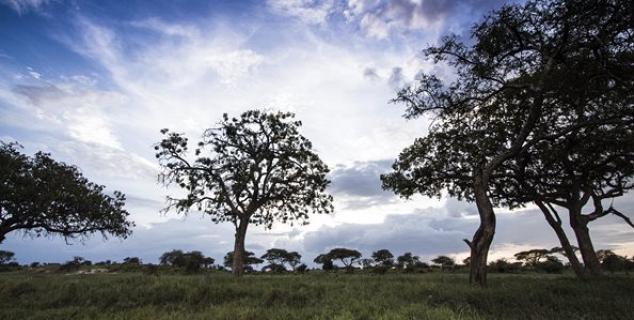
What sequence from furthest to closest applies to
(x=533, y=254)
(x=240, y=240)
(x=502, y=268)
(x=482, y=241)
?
1. (x=533, y=254)
2. (x=502, y=268)
3. (x=240, y=240)
4. (x=482, y=241)

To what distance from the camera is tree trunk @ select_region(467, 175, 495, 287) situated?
50.1 ft

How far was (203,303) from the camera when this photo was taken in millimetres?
12688

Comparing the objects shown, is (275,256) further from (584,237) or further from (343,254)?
(584,237)

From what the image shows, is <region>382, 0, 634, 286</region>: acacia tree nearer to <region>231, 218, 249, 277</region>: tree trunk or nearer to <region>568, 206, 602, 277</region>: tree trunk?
<region>568, 206, 602, 277</region>: tree trunk

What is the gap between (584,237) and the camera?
2061cm

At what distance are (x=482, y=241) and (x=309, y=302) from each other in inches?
301

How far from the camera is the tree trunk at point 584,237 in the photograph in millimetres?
20125

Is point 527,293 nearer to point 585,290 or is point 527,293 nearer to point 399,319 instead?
point 585,290

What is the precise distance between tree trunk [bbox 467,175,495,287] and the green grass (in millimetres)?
1946

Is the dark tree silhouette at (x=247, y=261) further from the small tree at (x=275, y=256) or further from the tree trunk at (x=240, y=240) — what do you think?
the tree trunk at (x=240, y=240)

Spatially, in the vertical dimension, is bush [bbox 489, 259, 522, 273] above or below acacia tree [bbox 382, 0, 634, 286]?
below

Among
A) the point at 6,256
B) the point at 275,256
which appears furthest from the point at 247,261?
the point at 6,256

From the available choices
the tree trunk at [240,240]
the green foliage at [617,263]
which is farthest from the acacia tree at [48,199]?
the green foliage at [617,263]

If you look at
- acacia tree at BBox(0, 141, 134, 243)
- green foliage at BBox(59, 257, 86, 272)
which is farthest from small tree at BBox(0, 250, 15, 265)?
acacia tree at BBox(0, 141, 134, 243)
